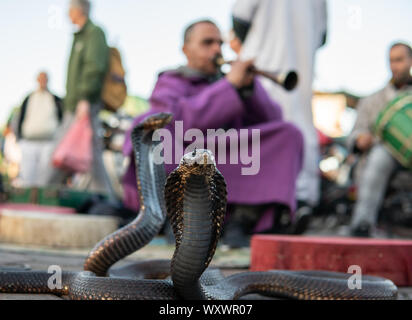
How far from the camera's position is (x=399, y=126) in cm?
353

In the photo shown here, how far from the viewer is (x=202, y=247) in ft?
3.55

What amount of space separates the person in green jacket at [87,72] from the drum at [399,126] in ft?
7.26

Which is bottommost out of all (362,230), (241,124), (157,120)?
(362,230)

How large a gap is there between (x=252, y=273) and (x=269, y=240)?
0.39m

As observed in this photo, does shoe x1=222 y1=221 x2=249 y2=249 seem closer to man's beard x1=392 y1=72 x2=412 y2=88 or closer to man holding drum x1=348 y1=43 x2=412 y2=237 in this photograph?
man holding drum x1=348 y1=43 x2=412 y2=237

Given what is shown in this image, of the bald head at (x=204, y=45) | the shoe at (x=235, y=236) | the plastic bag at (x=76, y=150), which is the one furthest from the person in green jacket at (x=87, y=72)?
the shoe at (x=235, y=236)

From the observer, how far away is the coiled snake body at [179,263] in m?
→ 1.07

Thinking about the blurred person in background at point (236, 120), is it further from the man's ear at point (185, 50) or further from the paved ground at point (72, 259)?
the paved ground at point (72, 259)

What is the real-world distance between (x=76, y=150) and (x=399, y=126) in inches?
93.2

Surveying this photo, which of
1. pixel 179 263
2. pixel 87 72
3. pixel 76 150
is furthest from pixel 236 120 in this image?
pixel 179 263

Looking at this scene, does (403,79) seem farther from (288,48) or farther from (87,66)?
(87,66)

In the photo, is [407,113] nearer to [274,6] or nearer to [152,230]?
[274,6]

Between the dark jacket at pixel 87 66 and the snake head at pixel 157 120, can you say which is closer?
the snake head at pixel 157 120
